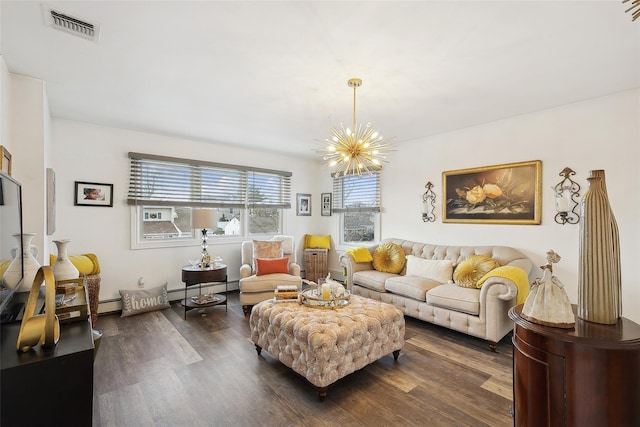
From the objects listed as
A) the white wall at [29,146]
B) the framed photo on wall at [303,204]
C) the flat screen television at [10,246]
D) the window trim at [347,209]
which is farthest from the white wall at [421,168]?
the flat screen television at [10,246]

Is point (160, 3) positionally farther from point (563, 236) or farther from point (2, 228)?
point (563, 236)

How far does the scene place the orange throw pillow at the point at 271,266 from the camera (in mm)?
4285

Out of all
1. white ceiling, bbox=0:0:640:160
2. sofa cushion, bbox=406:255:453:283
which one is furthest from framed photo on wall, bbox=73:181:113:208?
sofa cushion, bbox=406:255:453:283

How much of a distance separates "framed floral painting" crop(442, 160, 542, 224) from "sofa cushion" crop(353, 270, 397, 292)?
125 centimetres

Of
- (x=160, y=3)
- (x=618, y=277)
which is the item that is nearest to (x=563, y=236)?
(x=618, y=277)

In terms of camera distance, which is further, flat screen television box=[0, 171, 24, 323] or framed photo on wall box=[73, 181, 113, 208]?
framed photo on wall box=[73, 181, 113, 208]

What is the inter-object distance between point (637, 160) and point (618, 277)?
2.62 metres

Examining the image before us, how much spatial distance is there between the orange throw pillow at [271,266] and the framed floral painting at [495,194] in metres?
2.48

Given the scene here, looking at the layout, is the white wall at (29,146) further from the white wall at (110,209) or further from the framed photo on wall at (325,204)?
the framed photo on wall at (325,204)

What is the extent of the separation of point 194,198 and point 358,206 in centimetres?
292

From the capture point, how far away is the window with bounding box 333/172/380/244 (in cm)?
535

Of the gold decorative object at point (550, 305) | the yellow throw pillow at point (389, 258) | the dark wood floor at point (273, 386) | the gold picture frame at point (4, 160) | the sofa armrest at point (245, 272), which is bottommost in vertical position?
the dark wood floor at point (273, 386)

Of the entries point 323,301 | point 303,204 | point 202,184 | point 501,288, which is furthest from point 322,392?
point 303,204

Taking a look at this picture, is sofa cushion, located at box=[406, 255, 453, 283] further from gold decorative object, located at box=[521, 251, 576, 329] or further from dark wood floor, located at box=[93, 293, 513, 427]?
gold decorative object, located at box=[521, 251, 576, 329]
